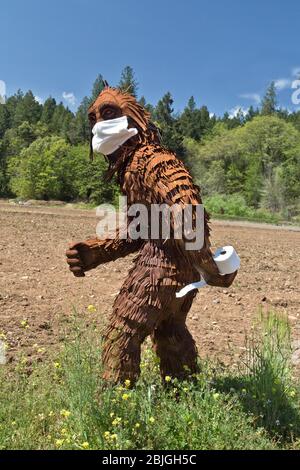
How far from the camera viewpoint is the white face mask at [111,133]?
9.68ft

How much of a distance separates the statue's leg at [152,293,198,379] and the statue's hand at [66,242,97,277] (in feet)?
1.87

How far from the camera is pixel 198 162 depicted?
5309cm

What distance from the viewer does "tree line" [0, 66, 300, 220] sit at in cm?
3675

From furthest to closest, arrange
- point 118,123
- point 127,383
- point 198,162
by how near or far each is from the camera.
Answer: point 198,162 < point 118,123 < point 127,383

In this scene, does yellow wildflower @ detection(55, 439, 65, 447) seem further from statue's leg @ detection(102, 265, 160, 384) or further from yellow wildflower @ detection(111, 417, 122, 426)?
statue's leg @ detection(102, 265, 160, 384)

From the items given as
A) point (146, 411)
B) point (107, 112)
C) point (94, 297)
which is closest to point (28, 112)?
point (94, 297)

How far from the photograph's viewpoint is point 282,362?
3.22m

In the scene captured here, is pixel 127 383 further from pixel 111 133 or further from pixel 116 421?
pixel 111 133

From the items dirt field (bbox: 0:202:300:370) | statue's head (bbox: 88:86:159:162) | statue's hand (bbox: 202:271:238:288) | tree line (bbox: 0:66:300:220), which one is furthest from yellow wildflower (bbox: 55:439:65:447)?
tree line (bbox: 0:66:300:220)

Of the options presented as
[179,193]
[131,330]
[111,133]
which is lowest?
[131,330]

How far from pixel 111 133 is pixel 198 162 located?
50.9 metres

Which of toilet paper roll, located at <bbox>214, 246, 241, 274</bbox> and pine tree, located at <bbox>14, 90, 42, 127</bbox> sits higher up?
pine tree, located at <bbox>14, 90, 42, 127</bbox>

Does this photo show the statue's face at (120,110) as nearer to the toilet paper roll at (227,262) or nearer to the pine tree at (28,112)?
the toilet paper roll at (227,262)
